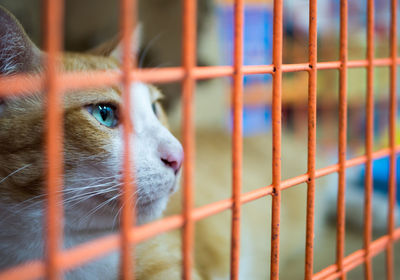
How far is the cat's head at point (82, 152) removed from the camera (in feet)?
2.54

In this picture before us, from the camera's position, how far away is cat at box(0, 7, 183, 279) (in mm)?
778

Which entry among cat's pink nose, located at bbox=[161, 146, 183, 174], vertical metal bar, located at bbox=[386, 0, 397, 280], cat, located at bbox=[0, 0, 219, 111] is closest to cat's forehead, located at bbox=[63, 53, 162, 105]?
cat's pink nose, located at bbox=[161, 146, 183, 174]

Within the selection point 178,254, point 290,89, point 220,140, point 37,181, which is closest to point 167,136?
point 37,181

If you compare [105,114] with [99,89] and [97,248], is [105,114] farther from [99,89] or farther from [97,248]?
[97,248]

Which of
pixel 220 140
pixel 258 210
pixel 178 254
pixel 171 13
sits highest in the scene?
pixel 171 13

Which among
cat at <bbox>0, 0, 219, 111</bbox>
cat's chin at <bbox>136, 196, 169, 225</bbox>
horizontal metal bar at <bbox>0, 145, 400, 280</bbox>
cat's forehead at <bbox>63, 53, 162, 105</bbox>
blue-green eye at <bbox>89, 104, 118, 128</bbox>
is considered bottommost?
cat's chin at <bbox>136, 196, 169, 225</bbox>

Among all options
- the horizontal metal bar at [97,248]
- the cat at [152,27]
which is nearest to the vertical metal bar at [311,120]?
the horizontal metal bar at [97,248]

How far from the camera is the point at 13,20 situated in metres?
0.71

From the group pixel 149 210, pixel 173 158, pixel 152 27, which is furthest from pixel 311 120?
pixel 152 27

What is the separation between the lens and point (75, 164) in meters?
0.80

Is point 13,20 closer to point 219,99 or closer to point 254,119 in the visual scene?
point 219,99

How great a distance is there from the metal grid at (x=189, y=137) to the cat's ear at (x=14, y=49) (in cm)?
15

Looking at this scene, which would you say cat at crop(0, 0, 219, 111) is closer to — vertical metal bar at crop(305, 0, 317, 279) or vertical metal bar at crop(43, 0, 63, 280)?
vertical metal bar at crop(305, 0, 317, 279)

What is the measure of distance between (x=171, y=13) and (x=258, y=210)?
1.05m
